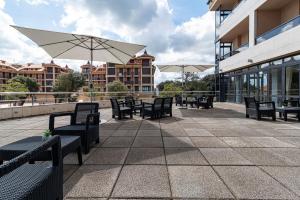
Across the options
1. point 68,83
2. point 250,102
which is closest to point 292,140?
point 250,102

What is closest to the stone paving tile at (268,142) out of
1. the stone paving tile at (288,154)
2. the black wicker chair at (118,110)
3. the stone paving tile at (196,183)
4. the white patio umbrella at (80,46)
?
the stone paving tile at (288,154)

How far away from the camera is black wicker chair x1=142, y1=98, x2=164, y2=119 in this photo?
29.2ft

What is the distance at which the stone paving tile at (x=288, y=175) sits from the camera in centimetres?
288

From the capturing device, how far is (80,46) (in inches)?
323

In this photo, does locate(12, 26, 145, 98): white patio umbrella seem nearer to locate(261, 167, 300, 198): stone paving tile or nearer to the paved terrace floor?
the paved terrace floor

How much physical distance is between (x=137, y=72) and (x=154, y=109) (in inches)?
2599

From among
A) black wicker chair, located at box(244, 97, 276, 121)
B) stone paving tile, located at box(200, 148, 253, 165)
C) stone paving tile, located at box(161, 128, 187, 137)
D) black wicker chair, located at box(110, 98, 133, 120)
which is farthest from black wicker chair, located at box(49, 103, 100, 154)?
black wicker chair, located at box(244, 97, 276, 121)

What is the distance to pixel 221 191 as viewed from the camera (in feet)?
9.08


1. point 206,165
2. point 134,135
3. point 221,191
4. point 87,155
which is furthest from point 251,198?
point 134,135

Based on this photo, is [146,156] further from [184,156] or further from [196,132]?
[196,132]

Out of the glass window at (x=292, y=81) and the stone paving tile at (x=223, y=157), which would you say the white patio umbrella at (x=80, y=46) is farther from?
the glass window at (x=292, y=81)

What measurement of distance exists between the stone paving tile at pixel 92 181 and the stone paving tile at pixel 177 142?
1.74 meters

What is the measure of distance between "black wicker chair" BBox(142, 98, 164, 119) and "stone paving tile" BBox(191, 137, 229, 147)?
3.44 m

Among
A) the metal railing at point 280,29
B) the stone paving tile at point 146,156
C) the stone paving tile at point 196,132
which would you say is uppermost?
the metal railing at point 280,29
